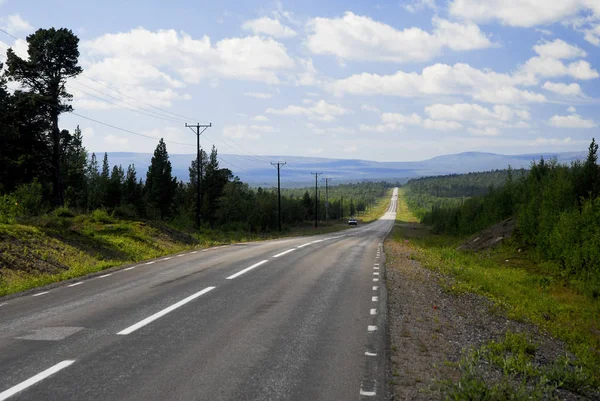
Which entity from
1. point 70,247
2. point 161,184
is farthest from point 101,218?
point 161,184

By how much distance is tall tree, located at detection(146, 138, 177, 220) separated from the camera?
88562 millimetres

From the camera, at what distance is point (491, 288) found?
58.4ft

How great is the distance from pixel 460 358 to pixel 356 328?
2073 millimetres

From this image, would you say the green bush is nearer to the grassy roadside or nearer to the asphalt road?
the asphalt road

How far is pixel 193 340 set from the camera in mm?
7879

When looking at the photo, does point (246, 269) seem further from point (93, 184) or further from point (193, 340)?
point (93, 184)

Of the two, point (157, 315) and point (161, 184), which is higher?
point (161, 184)

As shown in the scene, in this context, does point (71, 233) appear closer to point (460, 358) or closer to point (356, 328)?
point (356, 328)

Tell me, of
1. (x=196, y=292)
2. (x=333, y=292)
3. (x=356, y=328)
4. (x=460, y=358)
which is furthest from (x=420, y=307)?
(x=196, y=292)

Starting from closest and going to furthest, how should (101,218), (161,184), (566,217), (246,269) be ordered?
(246,269), (566,217), (101,218), (161,184)

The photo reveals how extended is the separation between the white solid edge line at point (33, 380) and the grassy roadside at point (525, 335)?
486 cm

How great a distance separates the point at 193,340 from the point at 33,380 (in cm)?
249

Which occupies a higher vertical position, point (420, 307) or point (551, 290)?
point (420, 307)

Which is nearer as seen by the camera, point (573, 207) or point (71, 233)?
point (71, 233)
